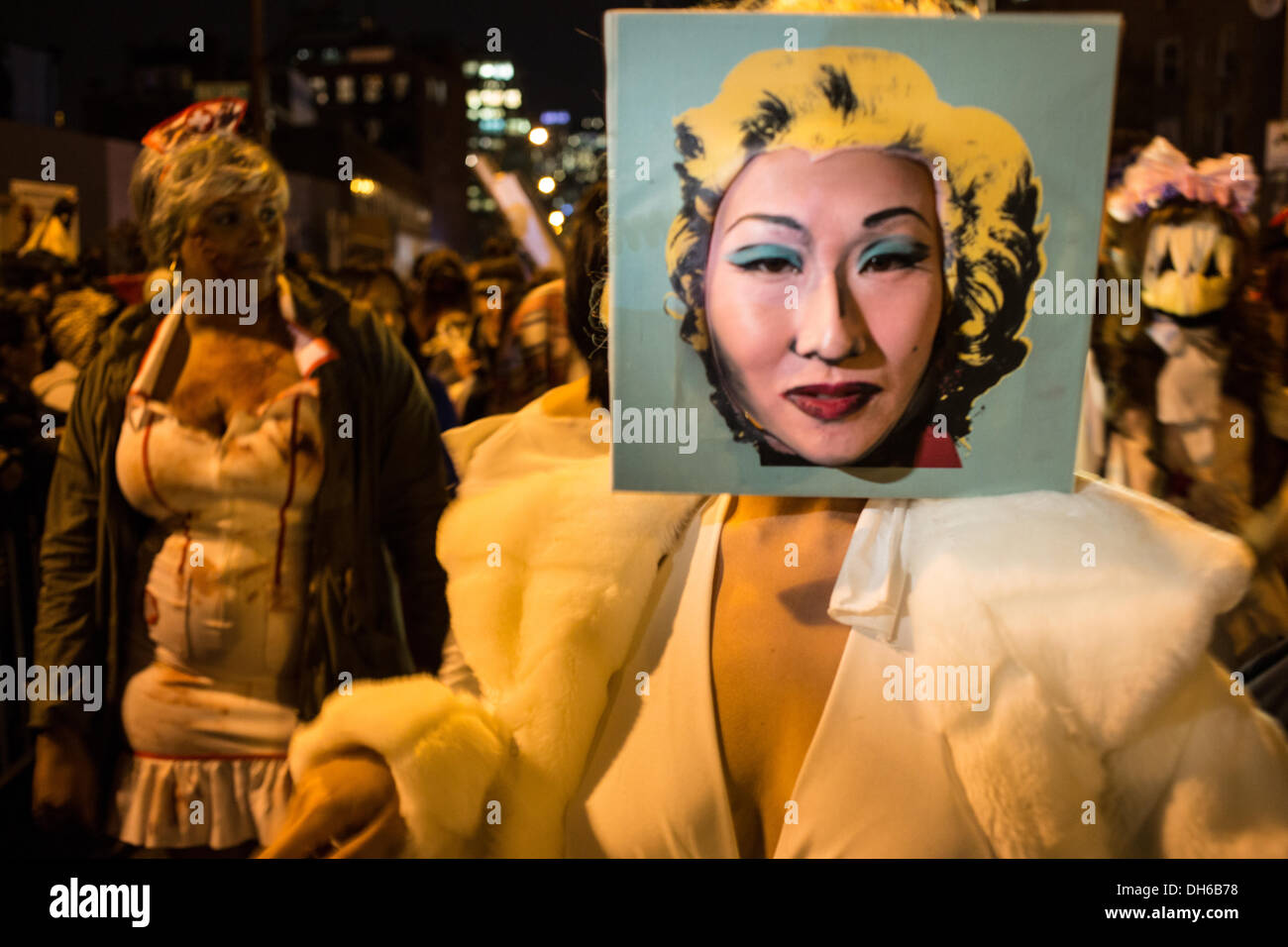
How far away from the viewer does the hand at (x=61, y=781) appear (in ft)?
6.79

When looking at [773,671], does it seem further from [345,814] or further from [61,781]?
[61,781]

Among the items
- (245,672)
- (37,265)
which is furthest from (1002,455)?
A: (37,265)

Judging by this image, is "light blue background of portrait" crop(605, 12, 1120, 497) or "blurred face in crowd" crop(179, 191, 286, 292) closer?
"light blue background of portrait" crop(605, 12, 1120, 497)

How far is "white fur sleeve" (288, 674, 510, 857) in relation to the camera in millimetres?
1226

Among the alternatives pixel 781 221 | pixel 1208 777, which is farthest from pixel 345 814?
pixel 1208 777

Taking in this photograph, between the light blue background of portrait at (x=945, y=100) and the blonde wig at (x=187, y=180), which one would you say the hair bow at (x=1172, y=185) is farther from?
the blonde wig at (x=187, y=180)

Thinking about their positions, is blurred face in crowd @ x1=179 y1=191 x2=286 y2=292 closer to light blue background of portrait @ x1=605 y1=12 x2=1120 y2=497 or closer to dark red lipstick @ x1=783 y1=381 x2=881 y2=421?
light blue background of portrait @ x1=605 y1=12 x2=1120 y2=497

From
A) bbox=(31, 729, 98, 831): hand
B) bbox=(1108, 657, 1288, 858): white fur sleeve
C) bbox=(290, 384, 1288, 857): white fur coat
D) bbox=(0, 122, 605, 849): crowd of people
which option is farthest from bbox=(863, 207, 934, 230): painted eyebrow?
bbox=(31, 729, 98, 831): hand

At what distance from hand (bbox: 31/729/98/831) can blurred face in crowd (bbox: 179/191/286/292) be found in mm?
1003

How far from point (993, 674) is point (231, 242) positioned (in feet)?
5.77

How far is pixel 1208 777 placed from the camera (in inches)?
45.3

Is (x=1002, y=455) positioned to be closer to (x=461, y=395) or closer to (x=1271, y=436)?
(x=1271, y=436)

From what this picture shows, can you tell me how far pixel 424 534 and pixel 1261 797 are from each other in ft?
5.41

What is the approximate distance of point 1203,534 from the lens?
119 cm
